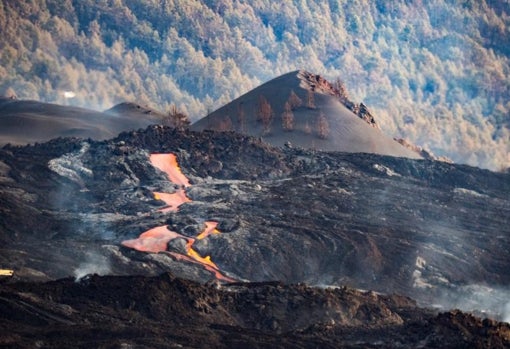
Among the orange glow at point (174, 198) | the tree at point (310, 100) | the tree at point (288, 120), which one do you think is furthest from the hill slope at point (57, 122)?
the orange glow at point (174, 198)

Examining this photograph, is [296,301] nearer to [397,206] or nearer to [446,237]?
[446,237]

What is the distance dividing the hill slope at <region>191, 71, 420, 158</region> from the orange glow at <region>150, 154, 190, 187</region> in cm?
2304

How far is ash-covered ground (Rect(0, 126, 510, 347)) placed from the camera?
44000mm

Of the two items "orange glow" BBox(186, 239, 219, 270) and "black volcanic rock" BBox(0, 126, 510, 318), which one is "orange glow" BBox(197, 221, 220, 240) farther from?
"orange glow" BBox(186, 239, 219, 270)

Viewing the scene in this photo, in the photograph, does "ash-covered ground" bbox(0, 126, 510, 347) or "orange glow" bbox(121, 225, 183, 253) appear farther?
"orange glow" bbox(121, 225, 183, 253)

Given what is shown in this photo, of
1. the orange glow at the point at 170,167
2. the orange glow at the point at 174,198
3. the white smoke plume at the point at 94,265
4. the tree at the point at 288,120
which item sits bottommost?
the white smoke plume at the point at 94,265

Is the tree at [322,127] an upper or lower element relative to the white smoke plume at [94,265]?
upper

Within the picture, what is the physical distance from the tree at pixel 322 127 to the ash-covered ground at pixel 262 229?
59.8 ft

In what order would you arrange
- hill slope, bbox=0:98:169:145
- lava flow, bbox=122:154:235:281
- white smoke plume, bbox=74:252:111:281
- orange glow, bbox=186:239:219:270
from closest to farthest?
white smoke plume, bbox=74:252:111:281 → lava flow, bbox=122:154:235:281 → orange glow, bbox=186:239:219:270 → hill slope, bbox=0:98:169:145

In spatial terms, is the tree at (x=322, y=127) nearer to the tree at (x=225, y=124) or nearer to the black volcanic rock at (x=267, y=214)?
the tree at (x=225, y=124)

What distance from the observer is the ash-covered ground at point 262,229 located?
44.0 meters

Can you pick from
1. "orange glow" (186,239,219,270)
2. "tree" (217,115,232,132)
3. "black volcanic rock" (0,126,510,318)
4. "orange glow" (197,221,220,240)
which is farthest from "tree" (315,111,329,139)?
"orange glow" (186,239,219,270)

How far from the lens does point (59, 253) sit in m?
59.2

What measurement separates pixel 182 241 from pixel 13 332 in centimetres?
→ 2613
